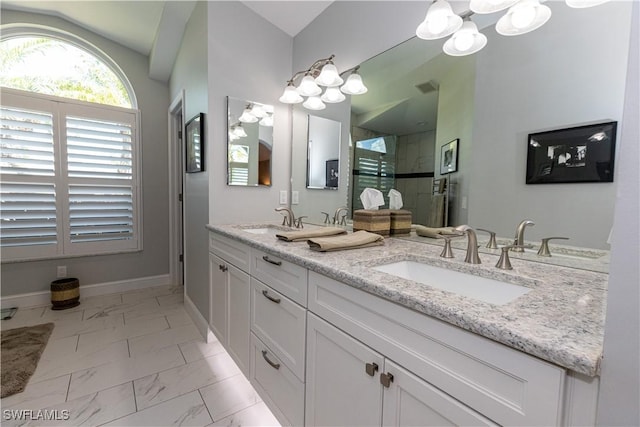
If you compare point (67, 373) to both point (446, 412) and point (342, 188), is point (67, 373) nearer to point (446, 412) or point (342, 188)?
point (342, 188)

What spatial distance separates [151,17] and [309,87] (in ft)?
5.93

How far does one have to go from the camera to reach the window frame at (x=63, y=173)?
2.61 metres

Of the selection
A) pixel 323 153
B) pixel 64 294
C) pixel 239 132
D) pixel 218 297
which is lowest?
pixel 64 294

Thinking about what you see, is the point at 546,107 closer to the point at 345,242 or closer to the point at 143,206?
the point at 345,242

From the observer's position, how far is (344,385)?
36.9 inches

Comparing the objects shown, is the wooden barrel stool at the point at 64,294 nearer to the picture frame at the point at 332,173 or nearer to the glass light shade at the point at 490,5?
→ the picture frame at the point at 332,173

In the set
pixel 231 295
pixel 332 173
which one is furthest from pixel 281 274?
pixel 332 173

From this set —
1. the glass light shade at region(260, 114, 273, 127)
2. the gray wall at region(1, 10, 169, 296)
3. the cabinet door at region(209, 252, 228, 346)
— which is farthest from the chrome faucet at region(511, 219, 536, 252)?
the gray wall at region(1, 10, 169, 296)

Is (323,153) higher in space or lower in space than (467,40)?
lower

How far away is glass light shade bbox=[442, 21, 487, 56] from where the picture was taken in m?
1.18

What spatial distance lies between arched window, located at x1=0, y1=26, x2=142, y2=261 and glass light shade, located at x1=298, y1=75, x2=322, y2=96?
229 centimetres

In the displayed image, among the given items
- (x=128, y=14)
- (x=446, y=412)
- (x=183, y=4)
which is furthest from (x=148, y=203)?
(x=446, y=412)

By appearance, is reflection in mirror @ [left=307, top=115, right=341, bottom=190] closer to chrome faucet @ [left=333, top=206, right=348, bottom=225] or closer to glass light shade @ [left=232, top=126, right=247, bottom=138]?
chrome faucet @ [left=333, top=206, right=348, bottom=225]

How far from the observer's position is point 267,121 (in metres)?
2.28
